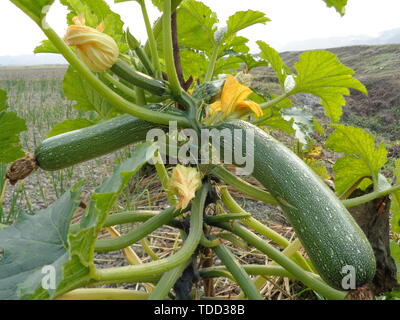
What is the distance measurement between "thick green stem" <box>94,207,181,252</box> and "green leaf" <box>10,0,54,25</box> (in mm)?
472

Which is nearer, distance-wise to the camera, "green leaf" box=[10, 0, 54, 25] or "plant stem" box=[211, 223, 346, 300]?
"green leaf" box=[10, 0, 54, 25]

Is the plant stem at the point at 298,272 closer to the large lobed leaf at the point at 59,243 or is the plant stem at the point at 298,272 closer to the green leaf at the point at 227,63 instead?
the large lobed leaf at the point at 59,243

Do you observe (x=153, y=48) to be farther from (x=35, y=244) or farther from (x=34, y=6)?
(x=35, y=244)

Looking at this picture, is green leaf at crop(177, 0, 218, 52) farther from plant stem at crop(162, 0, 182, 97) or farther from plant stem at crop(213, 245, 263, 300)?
plant stem at crop(213, 245, 263, 300)

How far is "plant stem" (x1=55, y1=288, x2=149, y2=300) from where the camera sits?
2.64 ft

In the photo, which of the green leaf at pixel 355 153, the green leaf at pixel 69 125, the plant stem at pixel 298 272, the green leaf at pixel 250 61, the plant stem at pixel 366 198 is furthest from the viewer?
the green leaf at pixel 250 61

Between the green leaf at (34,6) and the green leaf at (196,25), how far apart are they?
628 millimetres

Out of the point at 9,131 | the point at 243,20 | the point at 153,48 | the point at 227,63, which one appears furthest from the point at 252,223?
the point at 227,63

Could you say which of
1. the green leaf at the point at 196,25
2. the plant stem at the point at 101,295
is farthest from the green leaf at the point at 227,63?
the plant stem at the point at 101,295

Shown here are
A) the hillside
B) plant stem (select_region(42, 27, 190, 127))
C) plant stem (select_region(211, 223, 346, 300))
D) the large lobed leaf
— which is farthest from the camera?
the hillside

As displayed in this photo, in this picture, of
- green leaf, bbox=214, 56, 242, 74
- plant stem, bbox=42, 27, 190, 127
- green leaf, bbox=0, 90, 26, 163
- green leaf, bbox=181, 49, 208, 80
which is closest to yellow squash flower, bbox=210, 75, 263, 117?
plant stem, bbox=42, 27, 190, 127

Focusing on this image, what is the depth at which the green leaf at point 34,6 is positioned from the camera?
68 centimetres

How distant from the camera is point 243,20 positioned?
1.26 metres

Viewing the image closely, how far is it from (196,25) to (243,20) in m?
0.17
